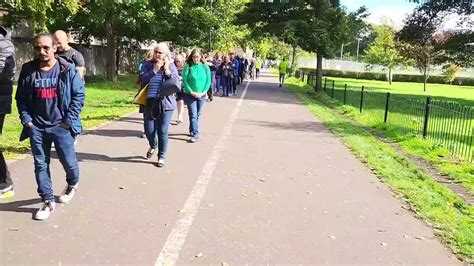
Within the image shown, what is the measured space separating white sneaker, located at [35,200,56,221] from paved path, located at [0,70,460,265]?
0.06 metres

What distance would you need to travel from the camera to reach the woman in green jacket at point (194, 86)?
31.9ft

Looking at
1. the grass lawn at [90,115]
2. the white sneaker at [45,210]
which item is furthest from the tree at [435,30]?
the white sneaker at [45,210]

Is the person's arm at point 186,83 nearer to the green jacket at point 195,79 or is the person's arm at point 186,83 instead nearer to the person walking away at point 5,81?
the green jacket at point 195,79

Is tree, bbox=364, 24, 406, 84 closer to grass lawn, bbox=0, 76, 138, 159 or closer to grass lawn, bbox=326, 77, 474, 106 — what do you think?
grass lawn, bbox=326, 77, 474, 106

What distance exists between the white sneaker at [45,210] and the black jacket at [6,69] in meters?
1.09

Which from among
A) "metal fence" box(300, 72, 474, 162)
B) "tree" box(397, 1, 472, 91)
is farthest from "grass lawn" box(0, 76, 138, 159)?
"tree" box(397, 1, 472, 91)

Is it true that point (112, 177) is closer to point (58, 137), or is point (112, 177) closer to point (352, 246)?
point (58, 137)

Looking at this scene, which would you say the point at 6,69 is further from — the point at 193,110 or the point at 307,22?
the point at 307,22

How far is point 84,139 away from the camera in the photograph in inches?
372

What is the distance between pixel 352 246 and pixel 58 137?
9.41 feet

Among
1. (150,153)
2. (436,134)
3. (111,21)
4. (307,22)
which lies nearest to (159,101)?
(150,153)

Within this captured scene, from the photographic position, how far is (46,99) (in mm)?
5043

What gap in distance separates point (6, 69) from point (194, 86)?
464cm

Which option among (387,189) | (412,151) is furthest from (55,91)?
(412,151)
